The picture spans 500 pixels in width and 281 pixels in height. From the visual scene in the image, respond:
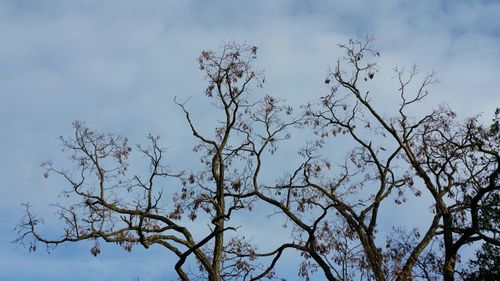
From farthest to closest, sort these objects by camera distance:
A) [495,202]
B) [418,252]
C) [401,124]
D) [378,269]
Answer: [401,124]
[418,252]
[495,202]
[378,269]

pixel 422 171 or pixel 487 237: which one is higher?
pixel 422 171

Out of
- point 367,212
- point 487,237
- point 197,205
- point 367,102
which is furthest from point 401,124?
point 197,205

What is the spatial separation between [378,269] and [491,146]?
4591mm

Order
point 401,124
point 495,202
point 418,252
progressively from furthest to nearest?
point 401,124 → point 418,252 → point 495,202

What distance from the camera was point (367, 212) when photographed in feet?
61.9

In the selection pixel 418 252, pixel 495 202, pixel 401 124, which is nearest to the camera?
pixel 495 202

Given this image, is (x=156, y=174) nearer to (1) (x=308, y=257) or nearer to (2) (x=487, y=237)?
(1) (x=308, y=257)

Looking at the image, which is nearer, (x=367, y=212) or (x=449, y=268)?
(x=449, y=268)

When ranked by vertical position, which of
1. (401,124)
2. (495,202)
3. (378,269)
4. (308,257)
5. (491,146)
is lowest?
(378,269)

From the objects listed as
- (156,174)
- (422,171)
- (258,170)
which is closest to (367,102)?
(422,171)

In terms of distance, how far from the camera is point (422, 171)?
729 inches

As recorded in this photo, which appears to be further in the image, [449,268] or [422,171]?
[422,171]

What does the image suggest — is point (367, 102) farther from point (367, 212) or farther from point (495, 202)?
point (495, 202)

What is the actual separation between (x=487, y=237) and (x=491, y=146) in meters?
2.41
